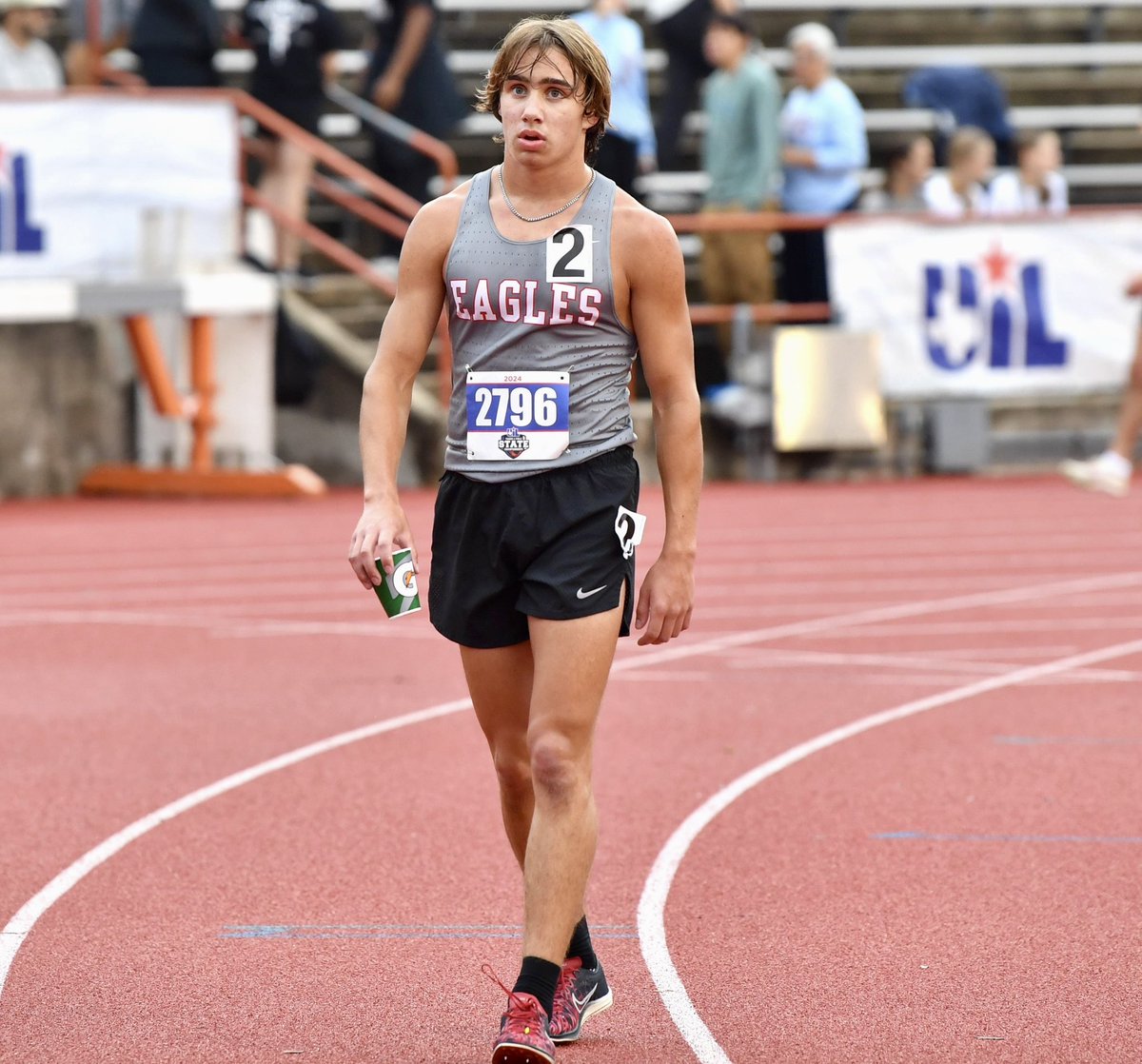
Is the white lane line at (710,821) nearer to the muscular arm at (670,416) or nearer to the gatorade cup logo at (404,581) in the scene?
the muscular arm at (670,416)

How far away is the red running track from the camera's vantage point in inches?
186

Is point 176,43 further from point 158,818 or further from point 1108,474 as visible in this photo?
point 158,818

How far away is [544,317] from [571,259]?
13 centimetres

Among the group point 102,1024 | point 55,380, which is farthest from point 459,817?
point 55,380

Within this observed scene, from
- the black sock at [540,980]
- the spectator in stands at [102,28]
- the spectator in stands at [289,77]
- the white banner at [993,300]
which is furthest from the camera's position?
the white banner at [993,300]

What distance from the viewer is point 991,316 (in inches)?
688

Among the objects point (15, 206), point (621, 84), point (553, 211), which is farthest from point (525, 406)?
point (621, 84)

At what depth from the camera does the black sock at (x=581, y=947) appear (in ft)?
15.4

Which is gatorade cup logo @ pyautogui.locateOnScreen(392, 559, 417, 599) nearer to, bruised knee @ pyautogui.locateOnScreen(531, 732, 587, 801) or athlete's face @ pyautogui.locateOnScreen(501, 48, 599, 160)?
bruised knee @ pyautogui.locateOnScreen(531, 732, 587, 801)

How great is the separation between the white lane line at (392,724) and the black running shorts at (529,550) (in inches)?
56.2

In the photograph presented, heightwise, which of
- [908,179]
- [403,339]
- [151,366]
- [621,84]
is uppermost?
[621,84]

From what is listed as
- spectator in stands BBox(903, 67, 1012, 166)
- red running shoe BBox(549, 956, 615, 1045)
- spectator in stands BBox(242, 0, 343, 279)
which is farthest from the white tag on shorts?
spectator in stands BBox(903, 67, 1012, 166)

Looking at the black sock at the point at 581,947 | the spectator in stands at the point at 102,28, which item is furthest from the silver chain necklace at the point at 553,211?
the spectator in stands at the point at 102,28

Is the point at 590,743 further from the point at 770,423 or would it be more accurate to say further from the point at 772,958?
the point at 770,423
